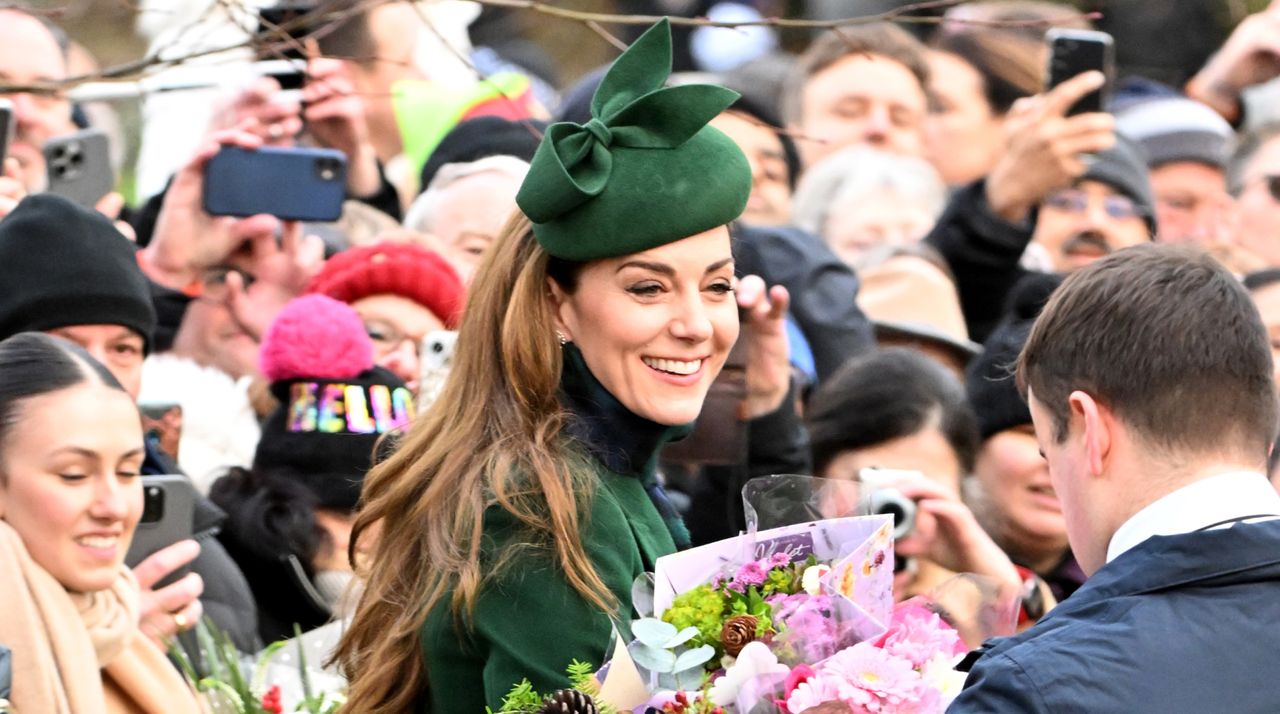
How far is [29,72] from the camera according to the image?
617 centimetres

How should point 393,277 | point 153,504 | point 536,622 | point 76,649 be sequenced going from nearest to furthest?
point 536,622 → point 76,649 → point 153,504 → point 393,277

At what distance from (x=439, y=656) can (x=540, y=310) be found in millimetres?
622

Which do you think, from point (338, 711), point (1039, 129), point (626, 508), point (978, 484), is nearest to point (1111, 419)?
point (626, 508)

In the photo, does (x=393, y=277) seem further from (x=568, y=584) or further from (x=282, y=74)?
(x=568, y=584)

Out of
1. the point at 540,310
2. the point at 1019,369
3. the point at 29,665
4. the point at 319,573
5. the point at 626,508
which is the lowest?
the point at 319,573

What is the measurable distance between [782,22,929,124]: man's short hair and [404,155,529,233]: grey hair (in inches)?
81.4

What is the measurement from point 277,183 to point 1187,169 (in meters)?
4.03

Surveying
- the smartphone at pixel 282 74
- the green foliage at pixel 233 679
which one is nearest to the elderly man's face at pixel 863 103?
the smartphone at pixel 282 74

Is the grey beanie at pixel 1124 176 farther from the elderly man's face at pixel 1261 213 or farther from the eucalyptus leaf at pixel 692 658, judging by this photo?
the eucalyptus leaf at pixel 692 658

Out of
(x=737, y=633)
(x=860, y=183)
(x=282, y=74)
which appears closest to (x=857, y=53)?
(x=860, y=183)

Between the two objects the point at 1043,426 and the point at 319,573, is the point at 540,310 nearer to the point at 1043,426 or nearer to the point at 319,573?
the point at 1043,426

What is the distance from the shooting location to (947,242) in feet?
22.3

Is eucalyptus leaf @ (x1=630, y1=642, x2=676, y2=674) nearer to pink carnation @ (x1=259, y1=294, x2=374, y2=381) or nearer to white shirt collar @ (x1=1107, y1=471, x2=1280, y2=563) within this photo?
white shirt collar @ (x1=1107, y1=471, x2=1280, y2=563)

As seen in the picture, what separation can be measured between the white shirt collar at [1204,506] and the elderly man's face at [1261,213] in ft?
18.0
